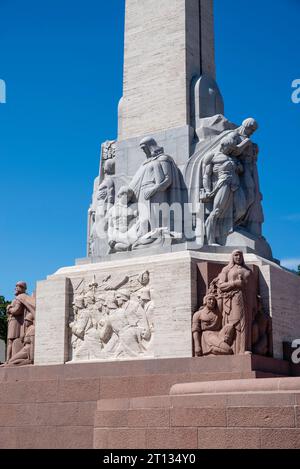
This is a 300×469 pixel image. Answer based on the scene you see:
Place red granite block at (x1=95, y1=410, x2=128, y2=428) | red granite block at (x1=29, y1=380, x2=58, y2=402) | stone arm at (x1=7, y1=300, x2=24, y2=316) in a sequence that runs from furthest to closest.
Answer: stone arm at (x1=7, y1=300, x2=24, y2=316)
red granite block at (x1=29, y1=380, x2=58, y2=402)
red granite block at (x1=95, y1=410, x2=128, y2=428)

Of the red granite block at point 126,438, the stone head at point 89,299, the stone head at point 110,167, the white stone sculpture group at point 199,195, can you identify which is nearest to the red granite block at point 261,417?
the red granite block at point 126,438

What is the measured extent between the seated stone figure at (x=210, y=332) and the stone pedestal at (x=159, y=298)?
0.20 meters

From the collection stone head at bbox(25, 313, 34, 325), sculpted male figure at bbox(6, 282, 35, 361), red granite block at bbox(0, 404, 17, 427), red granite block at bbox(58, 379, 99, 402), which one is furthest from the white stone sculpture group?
red granite block at bbox(0, 404, 17, 427)

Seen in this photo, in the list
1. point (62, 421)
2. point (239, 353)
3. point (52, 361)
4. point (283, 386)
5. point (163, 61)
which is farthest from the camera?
point (163, 61)

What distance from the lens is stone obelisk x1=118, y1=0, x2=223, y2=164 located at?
16906 mm

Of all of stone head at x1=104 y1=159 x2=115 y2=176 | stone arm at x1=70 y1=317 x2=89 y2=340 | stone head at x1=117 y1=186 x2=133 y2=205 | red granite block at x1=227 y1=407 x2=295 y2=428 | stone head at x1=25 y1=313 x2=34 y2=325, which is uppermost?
stone head at x1=104 y1=159 x2=115 y2=176

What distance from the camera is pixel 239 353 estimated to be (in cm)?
1327

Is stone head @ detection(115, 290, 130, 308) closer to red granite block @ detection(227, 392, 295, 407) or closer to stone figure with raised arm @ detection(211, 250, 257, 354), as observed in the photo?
stone figure with raised arm @ detection(211, 250, 257, 354)

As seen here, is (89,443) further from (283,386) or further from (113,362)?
(283,386)

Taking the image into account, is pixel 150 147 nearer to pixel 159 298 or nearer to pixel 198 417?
pixel 159 298

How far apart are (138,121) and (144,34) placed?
7.33 ft

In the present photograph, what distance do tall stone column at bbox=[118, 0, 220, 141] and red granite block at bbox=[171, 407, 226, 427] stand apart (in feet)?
25.5

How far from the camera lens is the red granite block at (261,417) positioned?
379 inches

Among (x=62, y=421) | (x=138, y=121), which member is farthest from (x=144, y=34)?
(x=62, y=421)
